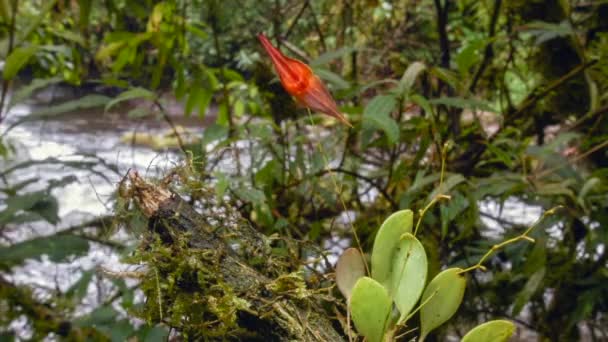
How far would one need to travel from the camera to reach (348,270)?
1.46ft

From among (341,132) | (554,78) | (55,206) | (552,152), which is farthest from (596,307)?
(55,206)

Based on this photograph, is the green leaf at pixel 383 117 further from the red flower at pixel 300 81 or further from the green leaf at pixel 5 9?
the green leaf at pixel 5 9

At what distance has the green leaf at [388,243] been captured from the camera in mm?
Answer: 421

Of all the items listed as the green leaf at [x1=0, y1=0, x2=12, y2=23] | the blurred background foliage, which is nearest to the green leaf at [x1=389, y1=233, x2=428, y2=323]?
the blurred background foliage

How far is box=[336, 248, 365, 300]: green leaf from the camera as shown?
1.45 ft

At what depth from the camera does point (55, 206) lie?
1068mm

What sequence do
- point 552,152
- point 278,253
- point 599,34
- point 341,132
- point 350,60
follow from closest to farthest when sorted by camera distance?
point 278,253
point 552,152
point 599,34
point 341,132
point 350,60

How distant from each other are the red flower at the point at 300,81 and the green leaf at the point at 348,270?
10cm

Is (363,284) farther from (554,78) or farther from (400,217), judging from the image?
(554,78)

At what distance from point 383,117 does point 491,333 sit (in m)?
0.65

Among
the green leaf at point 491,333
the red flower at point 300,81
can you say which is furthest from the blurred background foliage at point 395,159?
the green leaf at point 491,333

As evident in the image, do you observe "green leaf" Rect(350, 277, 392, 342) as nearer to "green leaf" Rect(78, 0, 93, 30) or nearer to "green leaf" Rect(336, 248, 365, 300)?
"green leaf" Rect(336, 248, 365, 300)

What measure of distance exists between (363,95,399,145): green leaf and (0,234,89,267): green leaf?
0.48 meters

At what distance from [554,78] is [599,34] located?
229 mm
